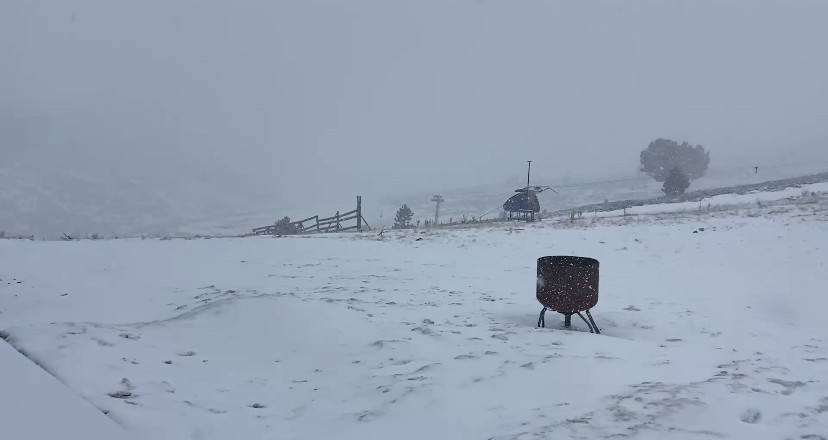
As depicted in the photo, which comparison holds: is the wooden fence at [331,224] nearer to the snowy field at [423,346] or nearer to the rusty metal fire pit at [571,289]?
the snowy field at [423,346]

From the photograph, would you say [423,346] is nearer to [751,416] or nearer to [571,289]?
[571,289]

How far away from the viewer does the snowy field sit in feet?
12.5

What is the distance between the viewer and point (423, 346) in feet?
19.1

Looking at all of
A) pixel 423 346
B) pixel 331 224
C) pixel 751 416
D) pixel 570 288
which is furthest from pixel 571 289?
pixel 331 224

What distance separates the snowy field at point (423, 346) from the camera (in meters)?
3.82

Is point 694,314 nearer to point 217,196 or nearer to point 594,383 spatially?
point 594,383

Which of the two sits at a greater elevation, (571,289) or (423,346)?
(571,289)

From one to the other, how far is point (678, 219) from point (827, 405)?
1560 cm

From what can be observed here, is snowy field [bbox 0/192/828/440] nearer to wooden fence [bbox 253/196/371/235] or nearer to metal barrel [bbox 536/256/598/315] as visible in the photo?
metal barrel [bbox 536/256/598/315]

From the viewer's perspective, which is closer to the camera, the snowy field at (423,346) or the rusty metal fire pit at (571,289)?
the snowy field at (423,346)

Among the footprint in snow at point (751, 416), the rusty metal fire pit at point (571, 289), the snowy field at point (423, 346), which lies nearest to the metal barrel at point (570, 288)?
the rusty metal fire pit at point (571, 289)

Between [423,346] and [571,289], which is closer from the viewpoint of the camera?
[423,346]

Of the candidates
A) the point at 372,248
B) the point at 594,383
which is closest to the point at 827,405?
the point at 594,383

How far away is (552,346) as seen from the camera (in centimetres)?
573
